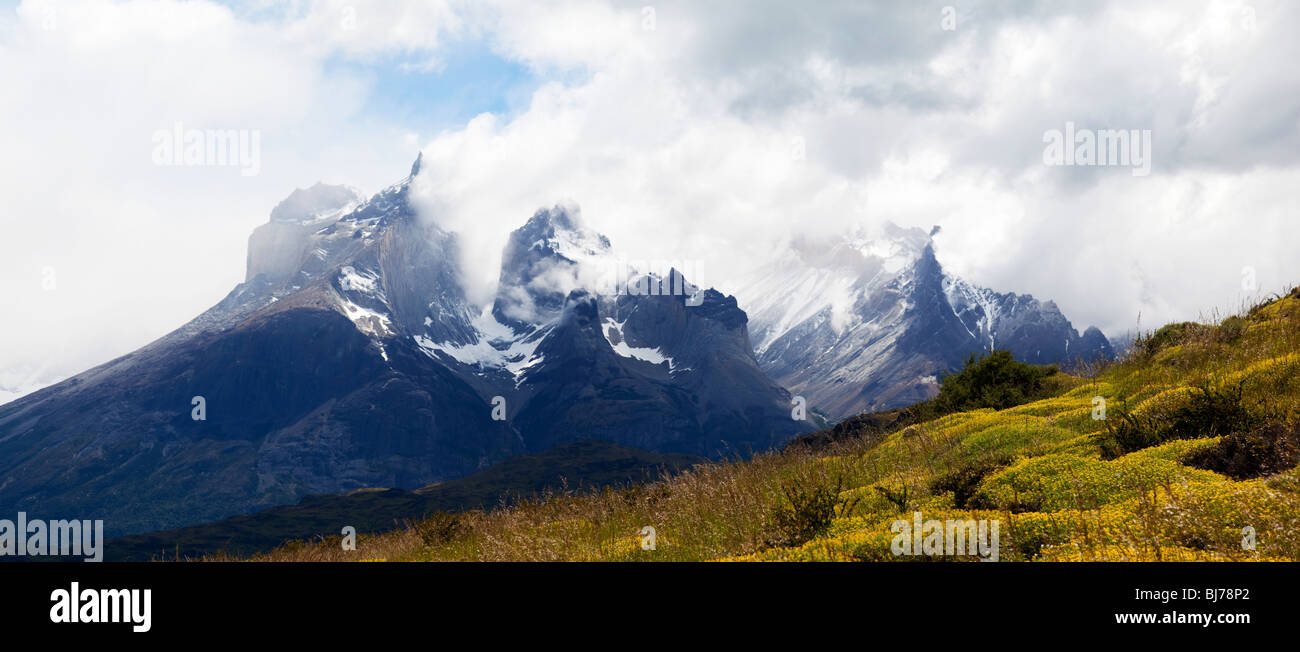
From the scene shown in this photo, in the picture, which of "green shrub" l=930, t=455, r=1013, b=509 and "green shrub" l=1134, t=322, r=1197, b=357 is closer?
"green shrub" l=930, t=455, r=1013, b=509

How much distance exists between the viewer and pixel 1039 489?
11906 mm

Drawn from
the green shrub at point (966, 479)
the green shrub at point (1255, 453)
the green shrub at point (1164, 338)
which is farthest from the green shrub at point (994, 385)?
the green shrub at point (1255, 453)

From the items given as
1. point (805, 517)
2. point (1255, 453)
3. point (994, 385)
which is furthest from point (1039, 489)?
point (994, 385)

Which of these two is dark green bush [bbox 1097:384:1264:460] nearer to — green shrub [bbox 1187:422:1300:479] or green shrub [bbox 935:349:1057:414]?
green shrub [bbox 1187:422:1300:479]

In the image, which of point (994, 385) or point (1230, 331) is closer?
point (1230, 331)

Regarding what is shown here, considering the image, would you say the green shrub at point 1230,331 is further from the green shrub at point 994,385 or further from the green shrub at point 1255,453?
the green shrub at point 1255,453

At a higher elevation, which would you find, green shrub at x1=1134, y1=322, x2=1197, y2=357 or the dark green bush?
green shrub at x1=1134, y1=322, x2=1197, y2=357

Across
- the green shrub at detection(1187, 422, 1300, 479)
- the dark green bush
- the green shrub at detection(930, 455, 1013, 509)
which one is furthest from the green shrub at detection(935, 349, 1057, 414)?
the green shrub at detection(1187, 422, 1300, 479)

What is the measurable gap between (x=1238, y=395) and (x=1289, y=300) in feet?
37.7

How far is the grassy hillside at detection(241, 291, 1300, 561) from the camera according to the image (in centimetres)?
940

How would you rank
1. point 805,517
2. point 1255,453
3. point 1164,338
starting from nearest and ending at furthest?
point 1255,453
point 805,517
point 1164,338

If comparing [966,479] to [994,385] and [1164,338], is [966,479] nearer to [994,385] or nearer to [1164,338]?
[1164,338]
